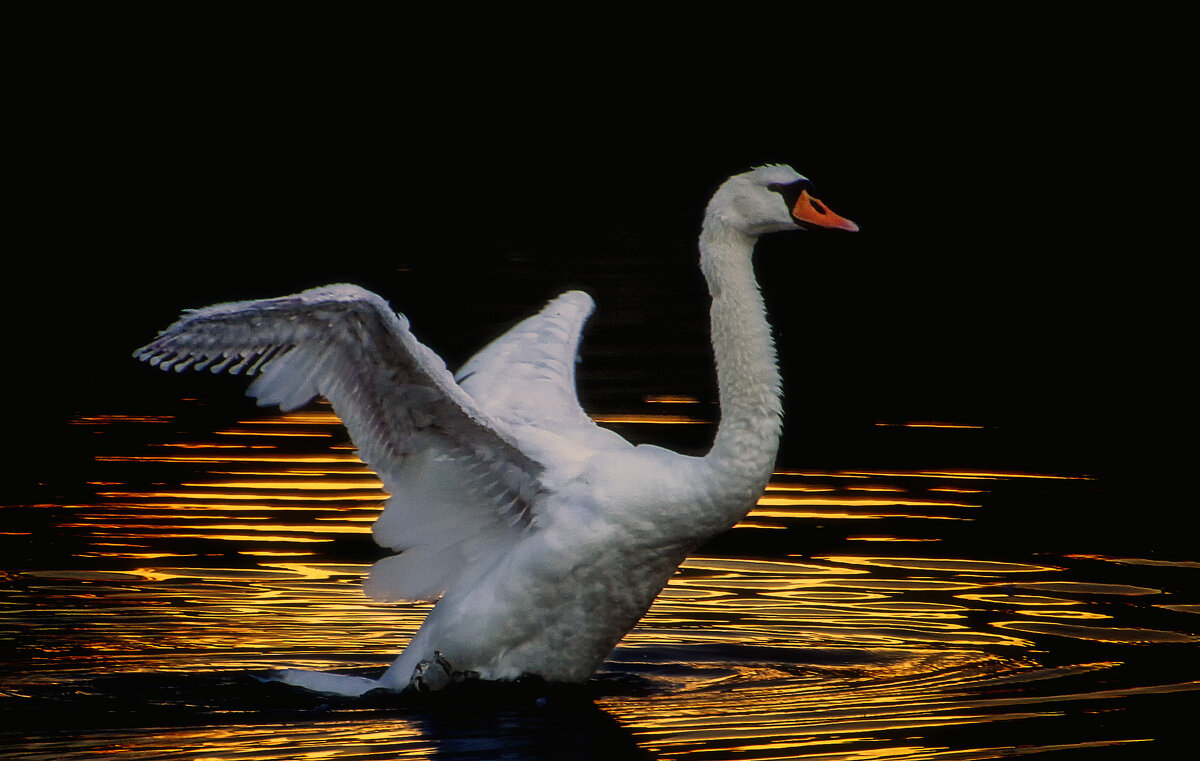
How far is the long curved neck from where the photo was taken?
7637 mm

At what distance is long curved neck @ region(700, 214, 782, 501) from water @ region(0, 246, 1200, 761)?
2.75 ft

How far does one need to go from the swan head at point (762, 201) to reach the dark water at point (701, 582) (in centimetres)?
169

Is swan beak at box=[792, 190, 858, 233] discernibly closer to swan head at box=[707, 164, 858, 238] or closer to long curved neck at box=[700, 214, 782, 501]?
swan head at box=[707, 164, 858, 238]

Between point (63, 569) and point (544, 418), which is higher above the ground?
point (544, 418)

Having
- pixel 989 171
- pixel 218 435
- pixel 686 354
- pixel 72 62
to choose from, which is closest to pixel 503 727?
pixel 218 435

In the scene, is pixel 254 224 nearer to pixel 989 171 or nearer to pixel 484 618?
pixel 989 171

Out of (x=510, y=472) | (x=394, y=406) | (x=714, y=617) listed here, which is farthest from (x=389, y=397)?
(x=714, y=617)

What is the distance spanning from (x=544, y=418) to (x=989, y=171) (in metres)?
18.1

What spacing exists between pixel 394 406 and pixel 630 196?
62.3 ft

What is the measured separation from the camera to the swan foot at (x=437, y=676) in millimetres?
7973

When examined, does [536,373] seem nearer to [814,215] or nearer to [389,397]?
[389,397]

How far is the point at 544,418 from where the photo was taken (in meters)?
8.68

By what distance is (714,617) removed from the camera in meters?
9.15

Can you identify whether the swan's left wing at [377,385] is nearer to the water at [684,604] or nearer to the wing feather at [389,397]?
the wing feather at [389,397]
